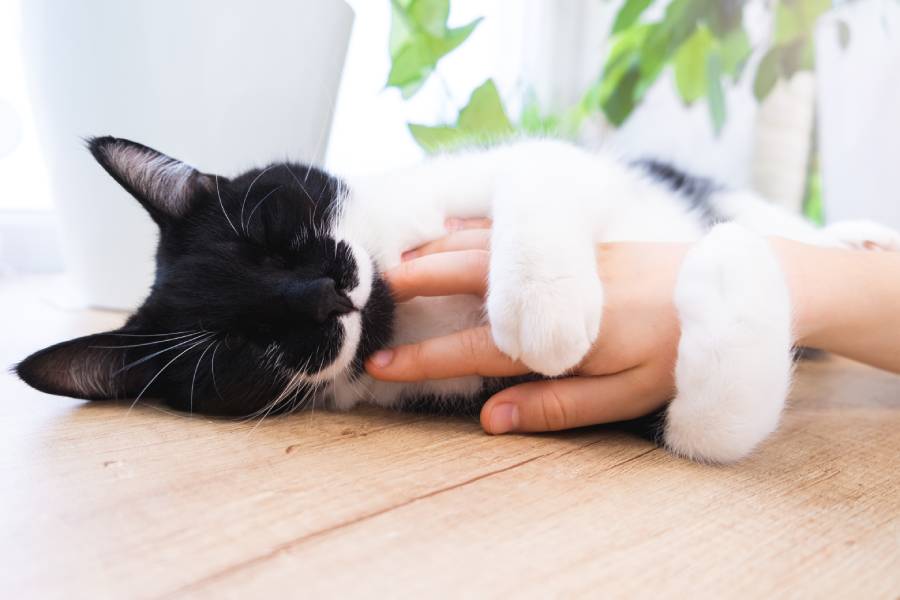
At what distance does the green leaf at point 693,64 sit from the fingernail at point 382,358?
167 cm

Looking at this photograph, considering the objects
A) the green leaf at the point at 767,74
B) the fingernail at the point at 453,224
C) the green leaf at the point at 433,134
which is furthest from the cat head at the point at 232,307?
the green leaf at the point at 767,74

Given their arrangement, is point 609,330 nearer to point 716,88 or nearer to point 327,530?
point 327,530

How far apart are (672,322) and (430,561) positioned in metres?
0.50

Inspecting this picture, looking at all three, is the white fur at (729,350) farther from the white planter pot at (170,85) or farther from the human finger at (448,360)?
the white planter pot at (170,85)

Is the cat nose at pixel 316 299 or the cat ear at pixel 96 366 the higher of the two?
the cat nose at pixel 316 299

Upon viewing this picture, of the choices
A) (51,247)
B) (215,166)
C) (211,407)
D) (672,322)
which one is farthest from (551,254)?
(51,247)

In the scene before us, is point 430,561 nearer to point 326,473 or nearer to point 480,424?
point 326,473

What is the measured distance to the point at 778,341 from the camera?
0.72 m

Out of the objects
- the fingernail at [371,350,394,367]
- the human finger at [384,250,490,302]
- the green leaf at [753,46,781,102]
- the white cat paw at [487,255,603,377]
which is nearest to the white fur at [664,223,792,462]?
the white cat paw at [487,255,603,377]

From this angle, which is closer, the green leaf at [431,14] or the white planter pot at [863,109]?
the green leaf at [431,14]

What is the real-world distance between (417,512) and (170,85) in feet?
3.57

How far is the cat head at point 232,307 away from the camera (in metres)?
0.80

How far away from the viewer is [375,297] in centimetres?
87

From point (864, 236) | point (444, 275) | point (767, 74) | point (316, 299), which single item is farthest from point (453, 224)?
point (767, 74)
